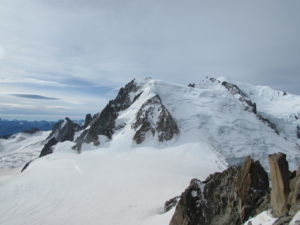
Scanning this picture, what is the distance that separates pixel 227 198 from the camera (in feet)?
44.9

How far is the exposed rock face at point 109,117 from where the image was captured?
2176 inches

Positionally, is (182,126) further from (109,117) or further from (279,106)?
(279,106)

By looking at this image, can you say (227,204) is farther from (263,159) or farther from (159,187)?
(263,159)

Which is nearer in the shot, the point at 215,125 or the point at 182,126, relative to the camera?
the point at 215,125

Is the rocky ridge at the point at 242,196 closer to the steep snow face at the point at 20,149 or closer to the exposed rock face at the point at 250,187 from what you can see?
the exposed rock face at the point at 250,187

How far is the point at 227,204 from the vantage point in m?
13.4

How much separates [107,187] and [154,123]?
81.4 ft

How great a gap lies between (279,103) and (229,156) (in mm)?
109029

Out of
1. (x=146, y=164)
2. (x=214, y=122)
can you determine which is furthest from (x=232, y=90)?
(x=146, y=164)

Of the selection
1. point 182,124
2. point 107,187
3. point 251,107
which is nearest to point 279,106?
point 251,107

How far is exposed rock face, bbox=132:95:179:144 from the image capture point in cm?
4847

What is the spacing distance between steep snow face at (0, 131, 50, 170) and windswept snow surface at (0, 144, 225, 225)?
61820 millimetres

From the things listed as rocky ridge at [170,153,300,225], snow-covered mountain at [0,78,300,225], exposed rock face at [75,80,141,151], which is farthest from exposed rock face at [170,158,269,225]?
exposed rock face at [75,80,141,151]

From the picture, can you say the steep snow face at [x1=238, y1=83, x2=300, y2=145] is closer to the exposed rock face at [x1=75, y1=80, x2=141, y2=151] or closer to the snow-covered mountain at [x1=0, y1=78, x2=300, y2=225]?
the snow-covered mountain at [x1=0, y1=78, x2=300, y2=225]
